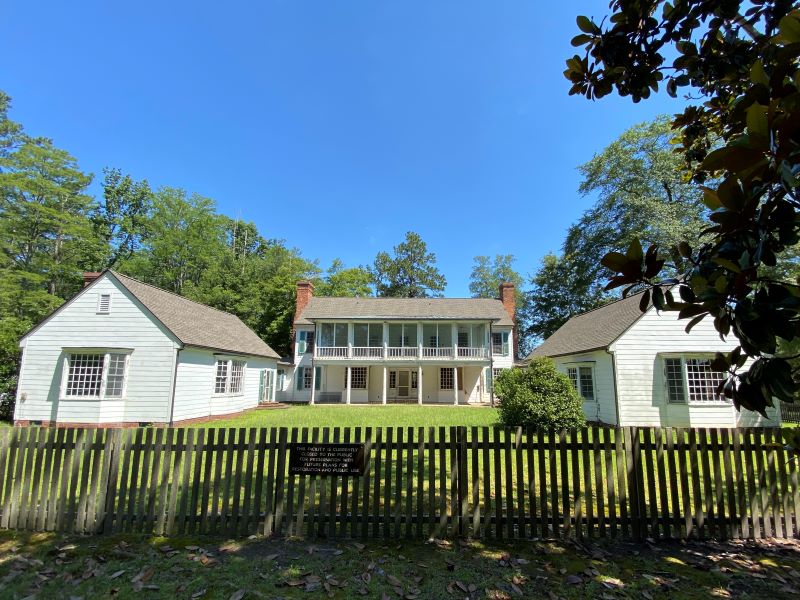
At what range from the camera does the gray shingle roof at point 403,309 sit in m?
27.1

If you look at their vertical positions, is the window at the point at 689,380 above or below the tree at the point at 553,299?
below

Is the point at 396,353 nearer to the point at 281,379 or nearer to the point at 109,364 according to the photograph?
the point at 281,379

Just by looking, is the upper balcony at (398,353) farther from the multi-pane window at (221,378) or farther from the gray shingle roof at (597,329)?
the multi-pane window at (221,378)

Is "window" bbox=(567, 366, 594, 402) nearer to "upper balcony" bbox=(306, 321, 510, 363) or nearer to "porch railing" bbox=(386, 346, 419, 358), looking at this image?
"upper balcony" bbox=(306, 321, 510, 363)

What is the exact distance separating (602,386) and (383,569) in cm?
1394

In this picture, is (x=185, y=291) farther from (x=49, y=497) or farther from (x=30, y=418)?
(x=49, y=497)

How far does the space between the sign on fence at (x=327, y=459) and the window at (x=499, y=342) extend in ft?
81.9

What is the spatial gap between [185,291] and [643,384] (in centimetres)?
3627

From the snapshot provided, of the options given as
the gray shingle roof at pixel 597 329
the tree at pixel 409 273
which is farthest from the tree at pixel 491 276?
the gray shingle roof at pixel 597 329

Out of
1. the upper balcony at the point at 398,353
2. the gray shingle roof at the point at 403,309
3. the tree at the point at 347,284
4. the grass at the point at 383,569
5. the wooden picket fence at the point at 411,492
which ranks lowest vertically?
the grass at the point at 383,569

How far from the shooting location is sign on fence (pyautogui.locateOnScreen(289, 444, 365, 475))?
4.82 m

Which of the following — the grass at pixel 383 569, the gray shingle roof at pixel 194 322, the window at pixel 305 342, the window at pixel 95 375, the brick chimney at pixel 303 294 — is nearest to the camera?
the grass at pixel 383 569

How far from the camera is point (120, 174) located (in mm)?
39938

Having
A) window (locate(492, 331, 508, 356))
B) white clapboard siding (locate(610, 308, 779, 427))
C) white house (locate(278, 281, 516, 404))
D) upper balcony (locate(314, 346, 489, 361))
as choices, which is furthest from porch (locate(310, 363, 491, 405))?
white clapboard siding (locate(610, 308, 779, 427))
